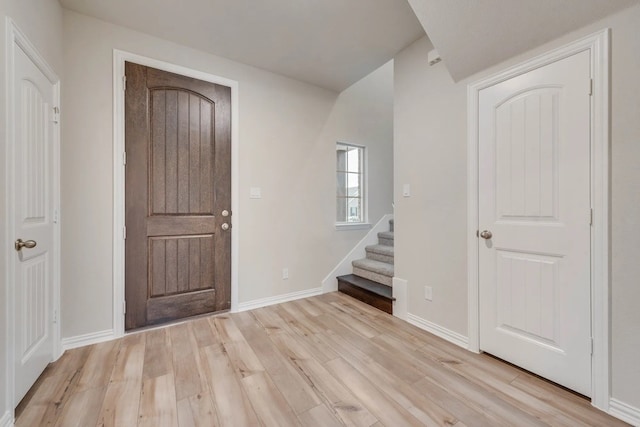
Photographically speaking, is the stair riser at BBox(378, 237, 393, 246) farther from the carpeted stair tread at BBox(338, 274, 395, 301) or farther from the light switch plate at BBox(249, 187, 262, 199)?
the light switch plate at BBox(249, 187, 262, 199)

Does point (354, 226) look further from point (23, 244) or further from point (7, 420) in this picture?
point (7, 420)

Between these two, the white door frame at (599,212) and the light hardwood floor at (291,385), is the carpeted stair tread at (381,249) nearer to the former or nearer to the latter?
the light hardwood floor at (291,385)

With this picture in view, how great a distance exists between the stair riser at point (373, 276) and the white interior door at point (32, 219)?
2.89 metres

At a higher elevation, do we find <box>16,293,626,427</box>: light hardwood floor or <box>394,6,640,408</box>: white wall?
<box>394,6,640,408</box>: white wall

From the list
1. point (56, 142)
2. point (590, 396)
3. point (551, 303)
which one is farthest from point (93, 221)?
point (590, 396)

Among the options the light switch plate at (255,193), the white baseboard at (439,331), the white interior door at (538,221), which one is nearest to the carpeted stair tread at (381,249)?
the white baseboard at (439,331)

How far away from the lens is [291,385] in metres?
1.62

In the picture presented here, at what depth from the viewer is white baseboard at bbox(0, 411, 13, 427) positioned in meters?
1.24

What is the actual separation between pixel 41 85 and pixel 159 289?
1691 millimetres

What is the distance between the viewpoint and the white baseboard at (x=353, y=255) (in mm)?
Result: 3471

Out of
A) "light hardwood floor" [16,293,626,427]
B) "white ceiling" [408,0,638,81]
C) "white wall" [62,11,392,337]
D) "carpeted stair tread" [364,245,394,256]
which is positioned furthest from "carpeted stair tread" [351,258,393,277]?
"white ceiling" [408,0,638,81]

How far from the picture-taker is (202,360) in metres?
1.90

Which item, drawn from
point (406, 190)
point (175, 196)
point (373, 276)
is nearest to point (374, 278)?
point (373, 276)

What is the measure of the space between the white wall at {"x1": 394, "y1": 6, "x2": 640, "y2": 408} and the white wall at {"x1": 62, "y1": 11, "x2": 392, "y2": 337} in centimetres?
108
